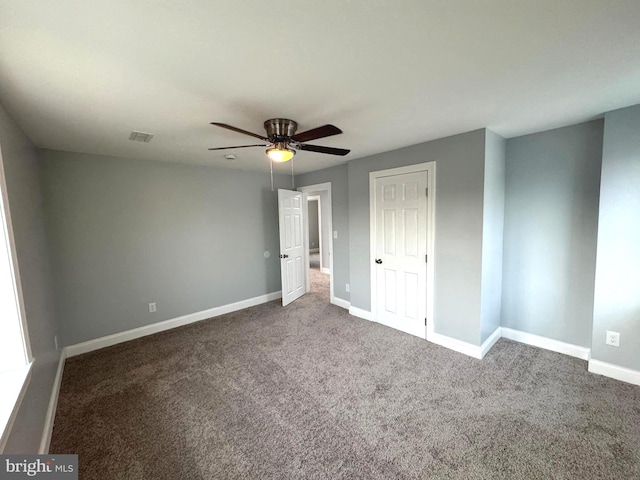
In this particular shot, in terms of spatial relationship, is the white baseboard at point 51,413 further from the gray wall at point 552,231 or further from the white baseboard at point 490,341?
the gray wall at point 552,231

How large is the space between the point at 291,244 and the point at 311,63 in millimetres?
3411

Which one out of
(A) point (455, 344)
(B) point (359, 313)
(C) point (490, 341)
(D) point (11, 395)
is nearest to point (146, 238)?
(D) point (11, 395)

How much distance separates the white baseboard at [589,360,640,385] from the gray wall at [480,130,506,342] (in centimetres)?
82

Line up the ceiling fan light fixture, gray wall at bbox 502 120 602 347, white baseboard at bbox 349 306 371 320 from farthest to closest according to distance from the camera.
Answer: white baseboard at bbox 349 306 371 320 → gray wall at bbox 502 120 602 347 → the ceiling fan light fixture

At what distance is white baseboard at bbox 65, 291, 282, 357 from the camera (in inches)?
121

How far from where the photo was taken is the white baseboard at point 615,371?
7.32 feet

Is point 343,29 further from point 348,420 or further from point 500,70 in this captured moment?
point 348,420

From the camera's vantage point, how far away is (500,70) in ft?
4.94

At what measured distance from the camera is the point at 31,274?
1981mm

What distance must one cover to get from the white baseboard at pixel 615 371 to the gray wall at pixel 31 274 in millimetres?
4108

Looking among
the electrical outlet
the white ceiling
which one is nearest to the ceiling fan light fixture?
the white ceiling

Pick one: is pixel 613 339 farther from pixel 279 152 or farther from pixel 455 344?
pixel 279 152

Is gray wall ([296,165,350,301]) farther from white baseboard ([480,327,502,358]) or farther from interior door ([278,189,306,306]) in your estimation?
white baseboard ([480,327,502,358])

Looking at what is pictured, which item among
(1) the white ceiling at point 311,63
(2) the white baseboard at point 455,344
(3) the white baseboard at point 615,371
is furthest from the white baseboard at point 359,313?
(1) the white ceiling at point 311,63
